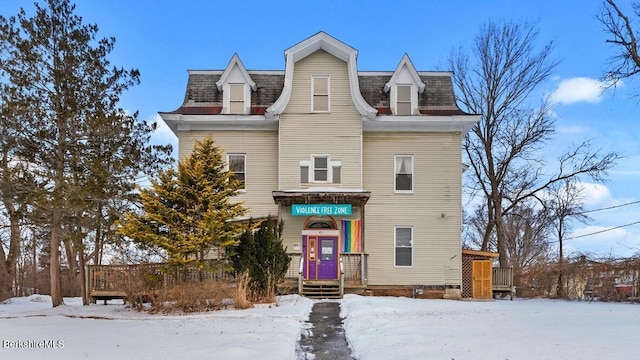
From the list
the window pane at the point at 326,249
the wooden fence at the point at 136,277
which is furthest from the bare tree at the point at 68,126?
the window pane at the point at 326,249

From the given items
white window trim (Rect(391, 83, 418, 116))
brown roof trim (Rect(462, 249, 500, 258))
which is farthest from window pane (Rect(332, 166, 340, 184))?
brown roof trim (Rect(462, 249, 500, 258))

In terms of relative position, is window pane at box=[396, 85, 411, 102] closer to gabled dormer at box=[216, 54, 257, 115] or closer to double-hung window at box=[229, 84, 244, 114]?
gabled dormer at box=[216, 54, 257, 115]

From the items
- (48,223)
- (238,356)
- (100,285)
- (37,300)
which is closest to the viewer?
(238,356)

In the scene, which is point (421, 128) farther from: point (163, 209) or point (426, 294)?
point (163, 209)

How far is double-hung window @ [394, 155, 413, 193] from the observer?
22.5m

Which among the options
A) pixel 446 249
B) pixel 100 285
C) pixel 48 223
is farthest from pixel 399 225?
pixel 48 223

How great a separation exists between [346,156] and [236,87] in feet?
17.6

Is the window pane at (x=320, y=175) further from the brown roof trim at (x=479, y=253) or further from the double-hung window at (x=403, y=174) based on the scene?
the brown roof trim at (x=479, y=253)

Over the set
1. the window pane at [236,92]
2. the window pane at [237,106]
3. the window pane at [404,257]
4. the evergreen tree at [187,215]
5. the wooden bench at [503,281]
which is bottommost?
the wooden bench at [503,281]

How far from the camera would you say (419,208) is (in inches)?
882

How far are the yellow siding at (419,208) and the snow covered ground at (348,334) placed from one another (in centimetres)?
661

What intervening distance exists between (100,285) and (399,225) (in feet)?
37.4

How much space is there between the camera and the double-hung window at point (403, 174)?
2250 centimetres

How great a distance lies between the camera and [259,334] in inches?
423
